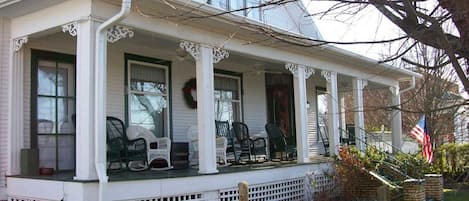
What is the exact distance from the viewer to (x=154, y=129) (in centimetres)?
1011

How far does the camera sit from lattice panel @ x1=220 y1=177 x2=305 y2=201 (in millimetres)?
8469

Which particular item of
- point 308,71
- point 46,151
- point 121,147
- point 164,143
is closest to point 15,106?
point 46,151

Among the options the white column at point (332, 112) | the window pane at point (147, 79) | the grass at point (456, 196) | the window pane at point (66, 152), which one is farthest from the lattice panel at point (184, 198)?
the grass at point (456, 196)

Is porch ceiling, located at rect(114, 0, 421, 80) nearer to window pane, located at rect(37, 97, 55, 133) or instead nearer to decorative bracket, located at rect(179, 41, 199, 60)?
decorative bracket, located at rect(179, 41, 199, 60)

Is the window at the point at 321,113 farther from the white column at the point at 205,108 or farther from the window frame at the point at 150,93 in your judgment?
the white column at the point at 205,108

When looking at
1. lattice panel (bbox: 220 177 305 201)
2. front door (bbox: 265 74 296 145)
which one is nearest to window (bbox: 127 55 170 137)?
lattice panel (bbox: 220 177 305 201)

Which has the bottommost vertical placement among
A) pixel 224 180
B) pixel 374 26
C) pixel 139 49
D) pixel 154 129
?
pixel 224 180

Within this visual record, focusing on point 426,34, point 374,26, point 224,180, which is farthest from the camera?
point 224,180

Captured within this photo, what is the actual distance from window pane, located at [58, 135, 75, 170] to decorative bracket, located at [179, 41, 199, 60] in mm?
2558

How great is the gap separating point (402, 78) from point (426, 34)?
47.6 ft

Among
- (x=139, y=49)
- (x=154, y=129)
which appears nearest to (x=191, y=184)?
(x=154, y=129)

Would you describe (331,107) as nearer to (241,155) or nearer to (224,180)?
(241,155)

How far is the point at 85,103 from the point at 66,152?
233 cm

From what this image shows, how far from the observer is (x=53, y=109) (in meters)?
8.50
